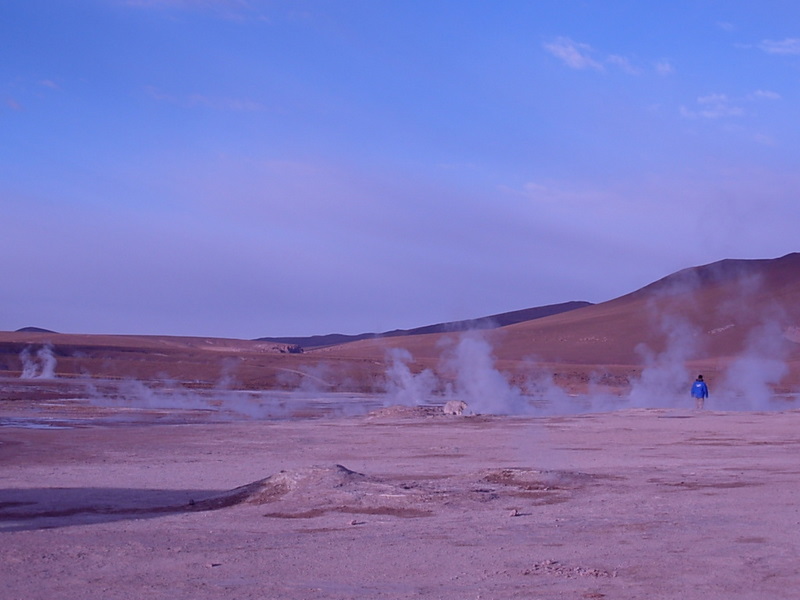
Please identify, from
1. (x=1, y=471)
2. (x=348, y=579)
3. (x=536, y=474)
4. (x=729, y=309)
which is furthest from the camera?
(x=729, y=309)

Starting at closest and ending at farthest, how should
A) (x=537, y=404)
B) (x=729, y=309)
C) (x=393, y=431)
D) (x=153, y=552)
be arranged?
(x=153, y=552), (x=393, y=431), (x=537, y=404), (x=729, y=309)

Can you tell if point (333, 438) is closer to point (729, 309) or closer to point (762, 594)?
point (762, 594)

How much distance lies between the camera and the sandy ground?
904cm

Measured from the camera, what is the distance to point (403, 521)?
1285cm

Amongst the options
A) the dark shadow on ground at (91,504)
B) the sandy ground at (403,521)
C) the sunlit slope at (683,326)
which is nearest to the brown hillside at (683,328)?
the sunlit slope at (683,326)

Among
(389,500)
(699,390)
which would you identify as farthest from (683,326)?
(389,500)

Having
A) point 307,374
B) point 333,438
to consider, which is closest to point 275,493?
point 333,438

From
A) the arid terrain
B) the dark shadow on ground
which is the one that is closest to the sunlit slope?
the arid terrain

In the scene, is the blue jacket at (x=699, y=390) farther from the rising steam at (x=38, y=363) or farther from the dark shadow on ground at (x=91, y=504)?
the rising steam at (x=38, y=363)

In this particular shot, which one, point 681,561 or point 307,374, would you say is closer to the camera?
point 681,561

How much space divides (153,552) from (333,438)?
1796 centimetres

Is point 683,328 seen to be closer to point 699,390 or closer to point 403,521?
point 699,390

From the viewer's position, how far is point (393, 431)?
31156mm

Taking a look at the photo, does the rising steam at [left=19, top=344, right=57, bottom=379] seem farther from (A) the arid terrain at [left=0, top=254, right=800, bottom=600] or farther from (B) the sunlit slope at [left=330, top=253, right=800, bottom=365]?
(B) the sunlit slope at [left=330, top=253, right=800, bottom=365]
